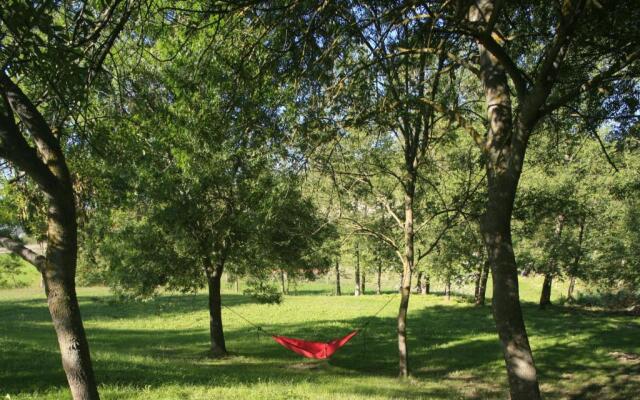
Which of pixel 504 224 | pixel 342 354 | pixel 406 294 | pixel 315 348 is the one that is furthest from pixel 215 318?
pixel 504 224

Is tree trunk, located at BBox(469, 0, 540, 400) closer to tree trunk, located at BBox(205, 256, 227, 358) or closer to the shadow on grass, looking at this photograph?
the shadow on grass

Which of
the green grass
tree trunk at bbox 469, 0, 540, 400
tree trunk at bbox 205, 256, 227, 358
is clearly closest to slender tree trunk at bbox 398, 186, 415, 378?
the green grass

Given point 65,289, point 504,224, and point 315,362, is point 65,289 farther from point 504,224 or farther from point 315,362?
point 315,362

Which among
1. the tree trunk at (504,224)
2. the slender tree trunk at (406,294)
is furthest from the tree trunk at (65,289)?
the slender tree trunk at (406,294)

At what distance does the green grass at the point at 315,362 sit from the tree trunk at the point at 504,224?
397cm

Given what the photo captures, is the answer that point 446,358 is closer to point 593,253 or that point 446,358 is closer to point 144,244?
point 144,244

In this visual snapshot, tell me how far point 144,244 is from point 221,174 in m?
2.98

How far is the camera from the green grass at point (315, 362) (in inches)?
330

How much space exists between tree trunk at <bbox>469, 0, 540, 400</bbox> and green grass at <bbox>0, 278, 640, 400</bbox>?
156 inches

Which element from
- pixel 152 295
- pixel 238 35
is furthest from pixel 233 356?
pixel 238 35

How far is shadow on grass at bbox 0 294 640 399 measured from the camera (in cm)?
934

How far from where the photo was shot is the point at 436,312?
25.6 meters

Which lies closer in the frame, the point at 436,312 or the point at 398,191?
the point at 398,191

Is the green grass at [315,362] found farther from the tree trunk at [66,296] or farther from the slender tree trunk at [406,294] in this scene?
the tree trunk at [66,296]
